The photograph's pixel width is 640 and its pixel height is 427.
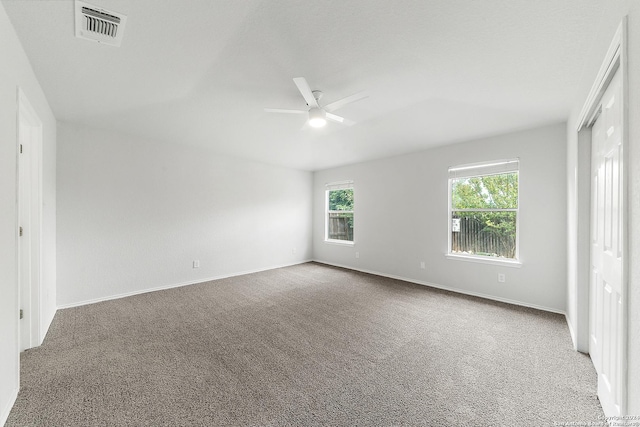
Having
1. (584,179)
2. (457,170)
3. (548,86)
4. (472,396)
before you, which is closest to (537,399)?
(472,396)

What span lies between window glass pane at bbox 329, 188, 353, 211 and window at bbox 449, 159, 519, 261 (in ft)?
7.51

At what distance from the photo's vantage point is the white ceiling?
1.61 meters

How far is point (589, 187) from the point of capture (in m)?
2.28

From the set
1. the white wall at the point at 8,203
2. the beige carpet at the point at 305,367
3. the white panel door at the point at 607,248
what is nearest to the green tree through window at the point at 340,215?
the beige carpet at the point at 305,367

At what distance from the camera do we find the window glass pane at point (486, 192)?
367 cm

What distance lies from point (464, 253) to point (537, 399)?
2.59 m

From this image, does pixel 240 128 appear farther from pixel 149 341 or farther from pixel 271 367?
pixel 271 367

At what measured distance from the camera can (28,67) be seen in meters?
2.09

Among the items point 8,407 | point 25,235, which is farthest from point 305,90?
point 8,407

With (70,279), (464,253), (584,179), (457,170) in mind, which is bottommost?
(70,279)

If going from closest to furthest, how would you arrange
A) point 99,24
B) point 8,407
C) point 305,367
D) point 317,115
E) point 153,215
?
point 8,407, point 99,24, point 305,367, point 317,115, point 153,215

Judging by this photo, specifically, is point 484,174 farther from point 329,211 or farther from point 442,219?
Result: point 329,211

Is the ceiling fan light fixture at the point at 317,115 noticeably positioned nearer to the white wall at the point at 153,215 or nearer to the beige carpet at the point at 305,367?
the beige carpet at the point at 305,367

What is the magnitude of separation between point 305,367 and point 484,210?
3.40 metres
